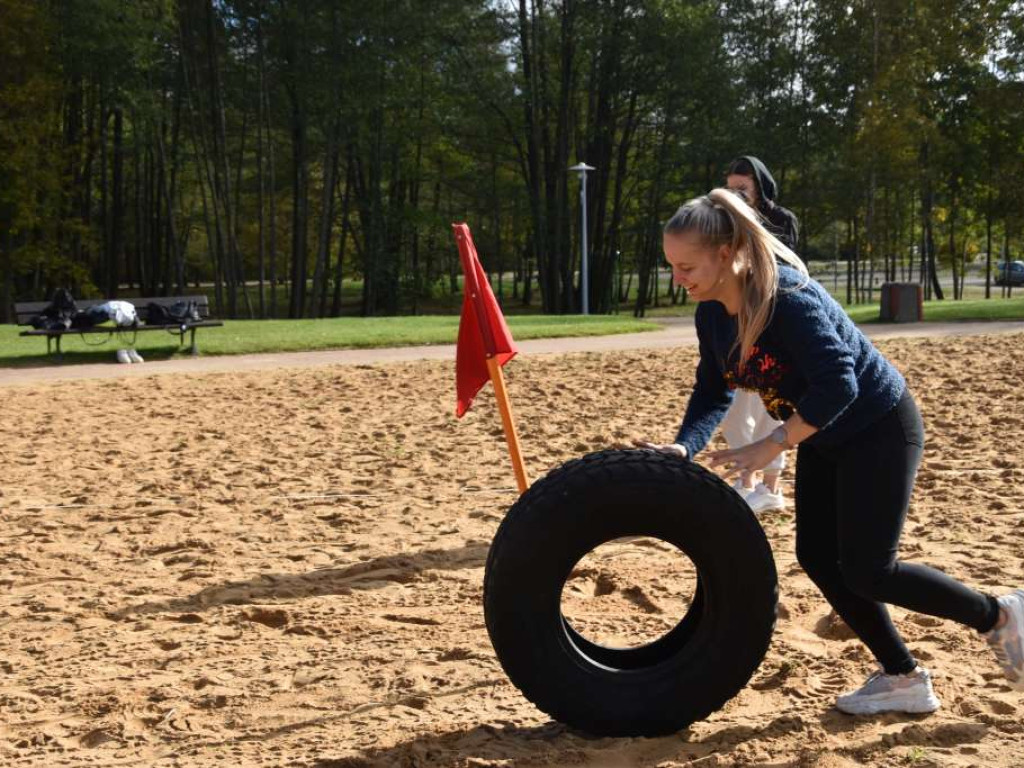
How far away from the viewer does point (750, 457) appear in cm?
304

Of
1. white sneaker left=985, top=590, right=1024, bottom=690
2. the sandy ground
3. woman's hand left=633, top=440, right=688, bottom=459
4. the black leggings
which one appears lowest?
the sandy ground

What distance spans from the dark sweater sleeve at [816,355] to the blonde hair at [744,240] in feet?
0.20

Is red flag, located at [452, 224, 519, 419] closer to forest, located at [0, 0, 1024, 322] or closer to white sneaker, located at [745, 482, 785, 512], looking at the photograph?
white sneaker, located at [745, 482, 785, 512]

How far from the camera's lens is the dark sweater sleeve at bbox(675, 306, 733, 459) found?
3.45m

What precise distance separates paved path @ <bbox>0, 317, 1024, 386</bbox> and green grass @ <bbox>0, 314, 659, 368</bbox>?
0.45 m

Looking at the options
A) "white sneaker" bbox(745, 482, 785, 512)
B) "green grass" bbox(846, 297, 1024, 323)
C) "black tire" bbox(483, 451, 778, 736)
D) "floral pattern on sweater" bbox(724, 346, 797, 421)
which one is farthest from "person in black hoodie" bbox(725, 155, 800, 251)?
"green grass" bbox(846, 297, 1024, 323)

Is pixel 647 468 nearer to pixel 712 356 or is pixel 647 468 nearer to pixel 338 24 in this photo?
pixel 712 356

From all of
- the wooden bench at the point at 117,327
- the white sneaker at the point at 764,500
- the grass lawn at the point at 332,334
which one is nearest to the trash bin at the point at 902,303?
the grass lawn at the point at 332,334

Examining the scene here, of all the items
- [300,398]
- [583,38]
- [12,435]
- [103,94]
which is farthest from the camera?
[583,38]

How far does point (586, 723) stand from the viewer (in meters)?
3.33

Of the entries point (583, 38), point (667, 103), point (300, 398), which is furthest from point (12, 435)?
point (667, 103)

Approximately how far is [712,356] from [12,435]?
7.87 meters

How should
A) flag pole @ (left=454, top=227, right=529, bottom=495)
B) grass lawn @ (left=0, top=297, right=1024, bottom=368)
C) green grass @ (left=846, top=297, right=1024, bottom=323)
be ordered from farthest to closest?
green grass @ (left=846, top=297, right=1024, bottom=323) → grass lawn @ (left=0, top=297, right=1024, bottom=368) → flag pole @ (left=454, top=227, right=529, bottom=495)

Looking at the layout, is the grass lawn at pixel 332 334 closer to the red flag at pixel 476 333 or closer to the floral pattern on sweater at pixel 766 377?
the red flag at pixel 476 333
